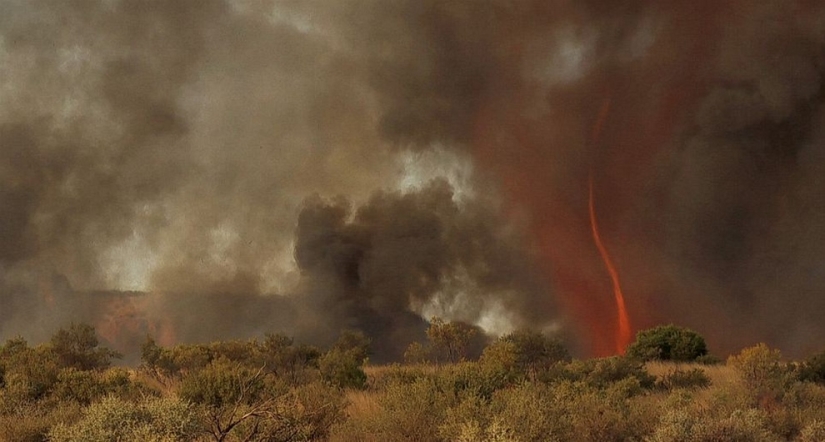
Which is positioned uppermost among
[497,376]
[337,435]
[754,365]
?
[754,365]

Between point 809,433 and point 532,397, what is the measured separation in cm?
608

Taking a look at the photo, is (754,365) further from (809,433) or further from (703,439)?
(703,439)

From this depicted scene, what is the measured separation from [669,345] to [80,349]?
115ft

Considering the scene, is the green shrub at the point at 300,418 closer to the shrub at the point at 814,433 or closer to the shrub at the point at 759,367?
the shrub at the point at 814,433

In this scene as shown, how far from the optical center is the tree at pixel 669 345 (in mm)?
36125

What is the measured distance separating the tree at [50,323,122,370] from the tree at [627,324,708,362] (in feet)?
100.0

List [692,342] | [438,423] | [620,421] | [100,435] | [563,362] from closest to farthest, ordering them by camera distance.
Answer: [100,435]
[438,423]
[620,421]
[563,362]
[692,342]

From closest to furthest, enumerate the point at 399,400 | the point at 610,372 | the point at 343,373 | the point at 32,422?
the point at 32,422 < the point at 399,400 < the point at 343,373 < the point at 610,372

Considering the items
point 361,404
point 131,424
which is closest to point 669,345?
point 361,404

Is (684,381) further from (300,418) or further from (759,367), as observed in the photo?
(300,418)

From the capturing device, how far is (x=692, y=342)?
37250 millimetres

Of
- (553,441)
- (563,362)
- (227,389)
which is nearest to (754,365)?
(563,362)

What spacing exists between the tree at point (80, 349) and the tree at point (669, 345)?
30465 millimetres

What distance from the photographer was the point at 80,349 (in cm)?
2819
